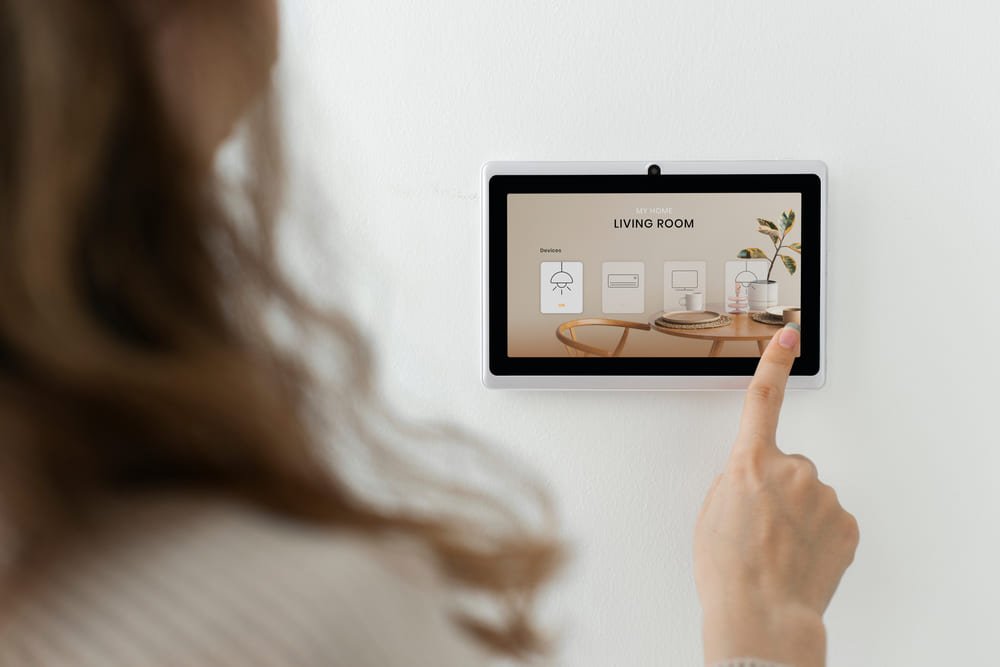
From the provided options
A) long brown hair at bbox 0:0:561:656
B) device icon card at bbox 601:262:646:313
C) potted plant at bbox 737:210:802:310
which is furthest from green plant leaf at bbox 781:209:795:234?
long brown hair at bbox 0:0:561:656

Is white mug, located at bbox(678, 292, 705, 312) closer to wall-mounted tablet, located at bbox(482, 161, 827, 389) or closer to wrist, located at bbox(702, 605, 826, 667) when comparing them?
wall-mounted tablet, located at bbox(482, 161, 827, 389)

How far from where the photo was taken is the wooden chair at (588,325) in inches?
26.0

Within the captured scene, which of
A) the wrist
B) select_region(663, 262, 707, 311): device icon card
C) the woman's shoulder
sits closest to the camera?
the woman's shoulder

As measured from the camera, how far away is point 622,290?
0.66 metres

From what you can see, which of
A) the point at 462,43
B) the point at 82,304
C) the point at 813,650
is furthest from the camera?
the point at 462,43

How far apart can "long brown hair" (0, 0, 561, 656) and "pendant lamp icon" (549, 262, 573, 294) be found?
1.20 feet

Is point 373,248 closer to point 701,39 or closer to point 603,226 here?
point 603,226

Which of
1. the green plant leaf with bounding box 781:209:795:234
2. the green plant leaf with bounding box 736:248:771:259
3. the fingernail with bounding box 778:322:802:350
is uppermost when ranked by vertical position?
the green plant leaf with bounding box 781:209:795:234

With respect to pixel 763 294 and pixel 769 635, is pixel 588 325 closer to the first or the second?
pixel 763 294

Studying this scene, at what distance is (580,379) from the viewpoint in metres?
0.66

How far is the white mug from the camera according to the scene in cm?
66

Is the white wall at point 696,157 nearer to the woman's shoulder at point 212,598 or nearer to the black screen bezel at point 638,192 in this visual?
the black screen bezel at point 638,192

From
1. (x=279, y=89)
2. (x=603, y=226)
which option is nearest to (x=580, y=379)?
(x=603, y=226)

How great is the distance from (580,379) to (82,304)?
0.46 m
